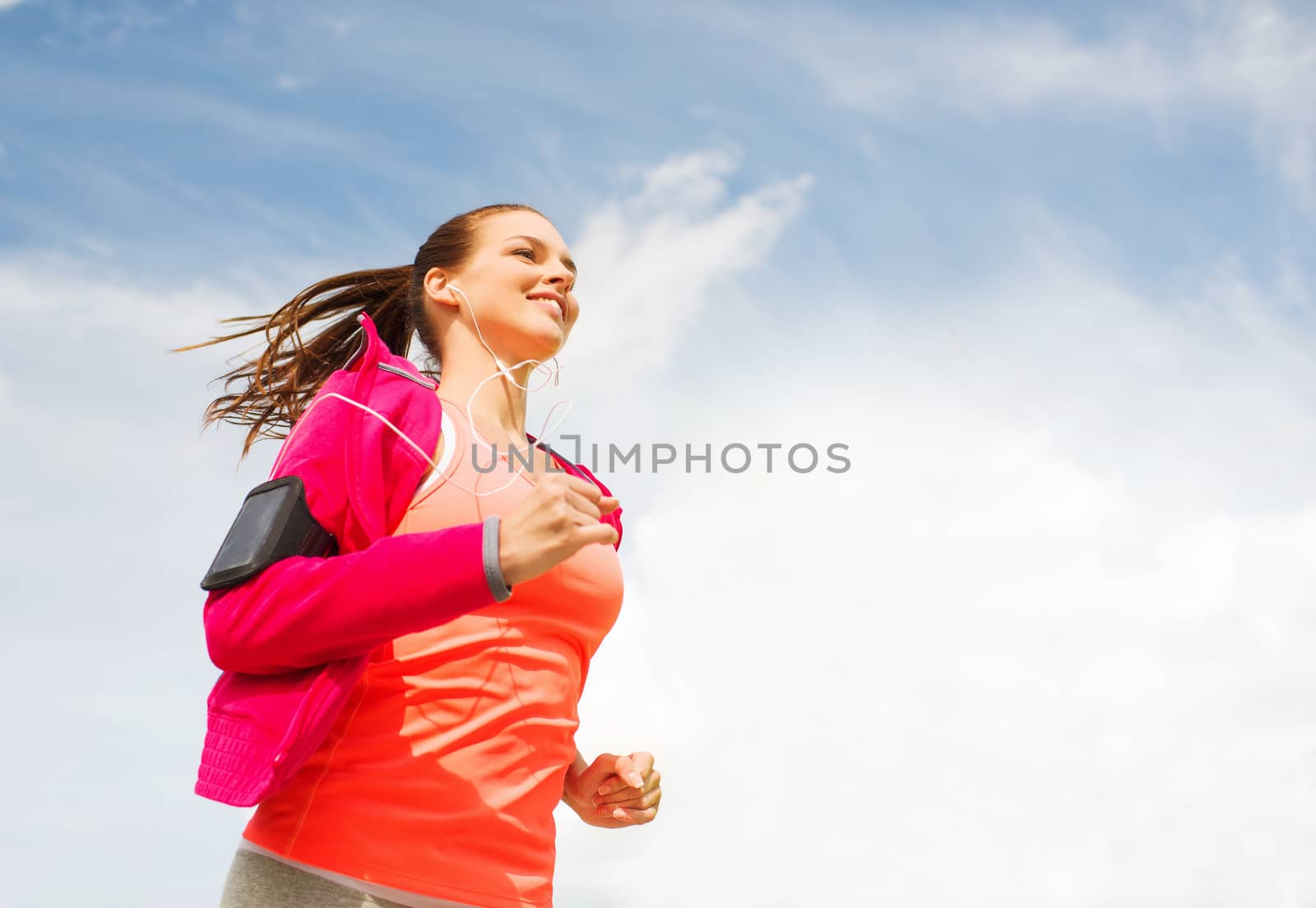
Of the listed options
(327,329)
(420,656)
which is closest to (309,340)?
(327,329)

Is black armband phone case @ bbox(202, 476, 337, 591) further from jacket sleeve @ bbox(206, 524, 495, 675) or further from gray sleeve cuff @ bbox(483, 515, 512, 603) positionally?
gray sleeve cuff @ bbox(483, 515, 512, 603)

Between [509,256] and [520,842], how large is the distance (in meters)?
1.79

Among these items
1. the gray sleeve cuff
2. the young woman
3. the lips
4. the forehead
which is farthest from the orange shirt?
the forehead

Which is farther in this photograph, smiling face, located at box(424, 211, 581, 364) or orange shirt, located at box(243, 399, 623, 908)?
smiling face, located at box(424, 211, 581, 364)

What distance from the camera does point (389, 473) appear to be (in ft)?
9.38

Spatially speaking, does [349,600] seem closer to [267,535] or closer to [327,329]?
[267,535]

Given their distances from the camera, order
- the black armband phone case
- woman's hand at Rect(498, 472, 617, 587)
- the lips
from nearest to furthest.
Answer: woman's hand at Rect(498, 472, 617, 587) → the black armband phone case → the lips

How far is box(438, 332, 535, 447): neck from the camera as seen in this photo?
11.0ft

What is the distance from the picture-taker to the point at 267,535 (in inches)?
98.4

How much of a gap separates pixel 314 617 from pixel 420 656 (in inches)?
16.4

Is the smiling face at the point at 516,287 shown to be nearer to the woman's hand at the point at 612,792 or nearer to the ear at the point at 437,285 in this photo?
the ear at the point at 437,285

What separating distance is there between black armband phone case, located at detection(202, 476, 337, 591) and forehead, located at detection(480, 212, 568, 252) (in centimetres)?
129

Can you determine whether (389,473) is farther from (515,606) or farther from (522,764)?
(522,764)

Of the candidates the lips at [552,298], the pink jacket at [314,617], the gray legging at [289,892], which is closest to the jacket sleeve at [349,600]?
the pink jacket at [314,617]
